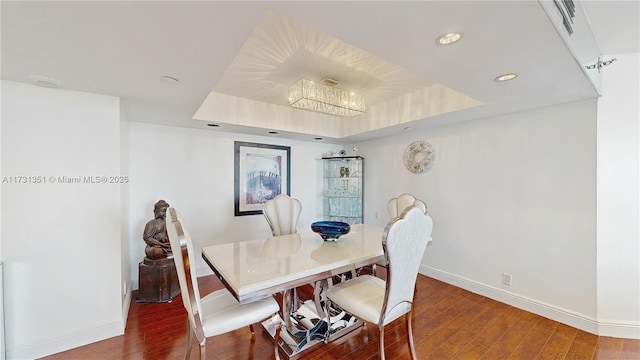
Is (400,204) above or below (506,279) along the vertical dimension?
above

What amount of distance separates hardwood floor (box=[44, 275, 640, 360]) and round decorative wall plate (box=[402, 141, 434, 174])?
1864 mm

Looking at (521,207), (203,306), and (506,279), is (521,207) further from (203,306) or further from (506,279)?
(203,306)

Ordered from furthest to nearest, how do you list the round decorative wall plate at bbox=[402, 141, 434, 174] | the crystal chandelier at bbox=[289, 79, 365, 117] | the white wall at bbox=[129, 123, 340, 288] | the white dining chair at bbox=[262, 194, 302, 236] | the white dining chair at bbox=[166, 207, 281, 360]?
the round decorative wall plate at bbox=[402, 141, 434, 174] < the white wall at bbox=[129, 123, 340, 288] < the white dining chair at bbox=[262, 194, 302, 236] < the crystal chandelier at bbox=[289, 79, 365, 117] < the white dining chair at bbox=[166, 207, 281, 360]

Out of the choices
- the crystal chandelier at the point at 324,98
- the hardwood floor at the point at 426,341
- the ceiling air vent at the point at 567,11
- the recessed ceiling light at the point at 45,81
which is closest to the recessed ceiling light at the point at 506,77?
the ceiling air vent at the point at 567,11

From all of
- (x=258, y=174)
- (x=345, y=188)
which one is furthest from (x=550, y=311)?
(x=258, y=174)

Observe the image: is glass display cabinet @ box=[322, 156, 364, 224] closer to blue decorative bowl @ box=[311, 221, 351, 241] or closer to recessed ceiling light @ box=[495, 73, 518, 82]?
blue decorative bowl @ box=[311, 221, 351, 241]

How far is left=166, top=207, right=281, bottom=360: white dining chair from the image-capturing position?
1.40 meters

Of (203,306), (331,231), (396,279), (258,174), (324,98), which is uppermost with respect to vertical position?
(324,98)

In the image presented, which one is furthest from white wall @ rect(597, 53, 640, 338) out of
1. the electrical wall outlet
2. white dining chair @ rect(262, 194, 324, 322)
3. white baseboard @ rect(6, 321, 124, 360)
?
white baseboard @ rect(6, 321, 124, 360)

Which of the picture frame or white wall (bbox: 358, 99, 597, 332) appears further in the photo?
the picture frame

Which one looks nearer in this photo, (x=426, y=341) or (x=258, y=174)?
(x=426, y=341)

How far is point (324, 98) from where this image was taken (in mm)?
2564

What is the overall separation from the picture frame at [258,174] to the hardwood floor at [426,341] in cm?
164

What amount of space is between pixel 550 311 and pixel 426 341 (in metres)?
1.44
